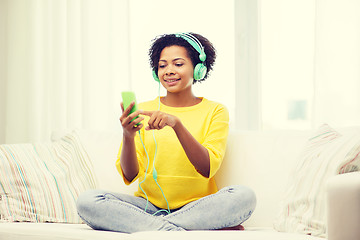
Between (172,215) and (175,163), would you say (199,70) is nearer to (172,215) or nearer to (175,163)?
(175,163)

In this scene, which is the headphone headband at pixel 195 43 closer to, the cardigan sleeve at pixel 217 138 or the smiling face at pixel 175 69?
the smiling face at pixel 175 69

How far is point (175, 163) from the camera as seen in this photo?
195cm

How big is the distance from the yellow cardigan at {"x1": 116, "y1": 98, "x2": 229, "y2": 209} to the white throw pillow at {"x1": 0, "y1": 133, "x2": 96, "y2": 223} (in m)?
0.25

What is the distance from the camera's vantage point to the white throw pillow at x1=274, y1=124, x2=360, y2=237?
61.8 inches

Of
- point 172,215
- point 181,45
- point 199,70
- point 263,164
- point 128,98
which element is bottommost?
point 172,215

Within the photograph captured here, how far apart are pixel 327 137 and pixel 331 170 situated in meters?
0.22

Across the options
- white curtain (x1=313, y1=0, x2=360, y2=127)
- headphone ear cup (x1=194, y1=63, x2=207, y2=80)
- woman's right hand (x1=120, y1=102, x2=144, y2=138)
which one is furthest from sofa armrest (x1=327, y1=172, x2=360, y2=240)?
white curtain (x1=313, y1=0, x2=360, y2=127)

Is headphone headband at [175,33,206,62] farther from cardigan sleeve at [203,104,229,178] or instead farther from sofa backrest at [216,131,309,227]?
sofa backrest at [216,131,309,227]

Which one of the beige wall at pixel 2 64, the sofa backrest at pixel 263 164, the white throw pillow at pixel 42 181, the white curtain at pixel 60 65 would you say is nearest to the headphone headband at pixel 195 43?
the sofa backrest at pixel 263 164

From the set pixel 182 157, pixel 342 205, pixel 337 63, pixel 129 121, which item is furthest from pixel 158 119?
pixel 337 63

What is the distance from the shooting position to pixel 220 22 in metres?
3.03

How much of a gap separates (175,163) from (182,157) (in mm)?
36

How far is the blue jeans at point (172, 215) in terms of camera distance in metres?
1.64

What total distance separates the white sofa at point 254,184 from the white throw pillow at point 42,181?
0.08 meters
